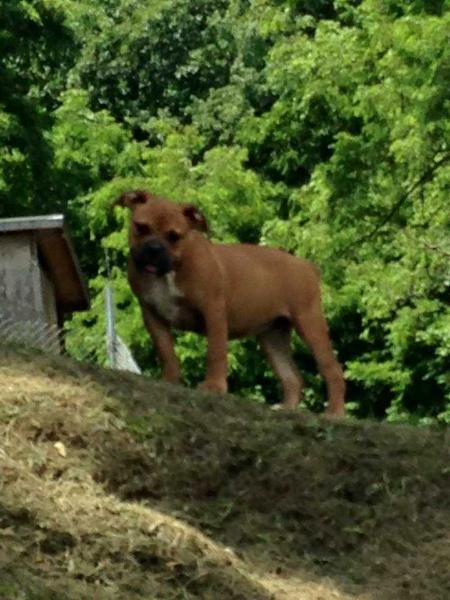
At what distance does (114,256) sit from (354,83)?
597cm

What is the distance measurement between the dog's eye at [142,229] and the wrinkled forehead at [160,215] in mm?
30

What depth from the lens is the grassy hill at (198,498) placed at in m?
8.63

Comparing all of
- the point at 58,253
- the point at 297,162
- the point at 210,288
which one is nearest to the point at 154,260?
the point at 210,288

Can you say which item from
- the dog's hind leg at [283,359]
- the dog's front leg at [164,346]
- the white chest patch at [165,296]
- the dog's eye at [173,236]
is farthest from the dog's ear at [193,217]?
the dog's hind leg at [283,359]

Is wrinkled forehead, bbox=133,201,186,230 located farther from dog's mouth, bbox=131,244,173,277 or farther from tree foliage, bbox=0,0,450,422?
tree foliage, bbox=0,0,450,422

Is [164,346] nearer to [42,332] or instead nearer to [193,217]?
[193,217]

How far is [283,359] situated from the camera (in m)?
14.8

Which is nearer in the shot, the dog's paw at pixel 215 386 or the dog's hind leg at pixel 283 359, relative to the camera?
the dog's paw at pixel 215 386

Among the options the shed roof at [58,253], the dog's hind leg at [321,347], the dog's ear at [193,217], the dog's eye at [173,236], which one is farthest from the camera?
the shed roof at [58,253]

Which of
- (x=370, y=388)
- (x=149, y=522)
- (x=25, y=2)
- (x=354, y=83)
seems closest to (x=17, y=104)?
(x=25, y=2)

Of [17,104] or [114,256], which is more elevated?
[17,104]

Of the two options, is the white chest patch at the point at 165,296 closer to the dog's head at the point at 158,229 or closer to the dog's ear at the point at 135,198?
the dog's head at the point at 158,229

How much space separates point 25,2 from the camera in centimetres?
2953

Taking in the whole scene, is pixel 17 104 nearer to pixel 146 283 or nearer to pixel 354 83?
pixel 354 83
